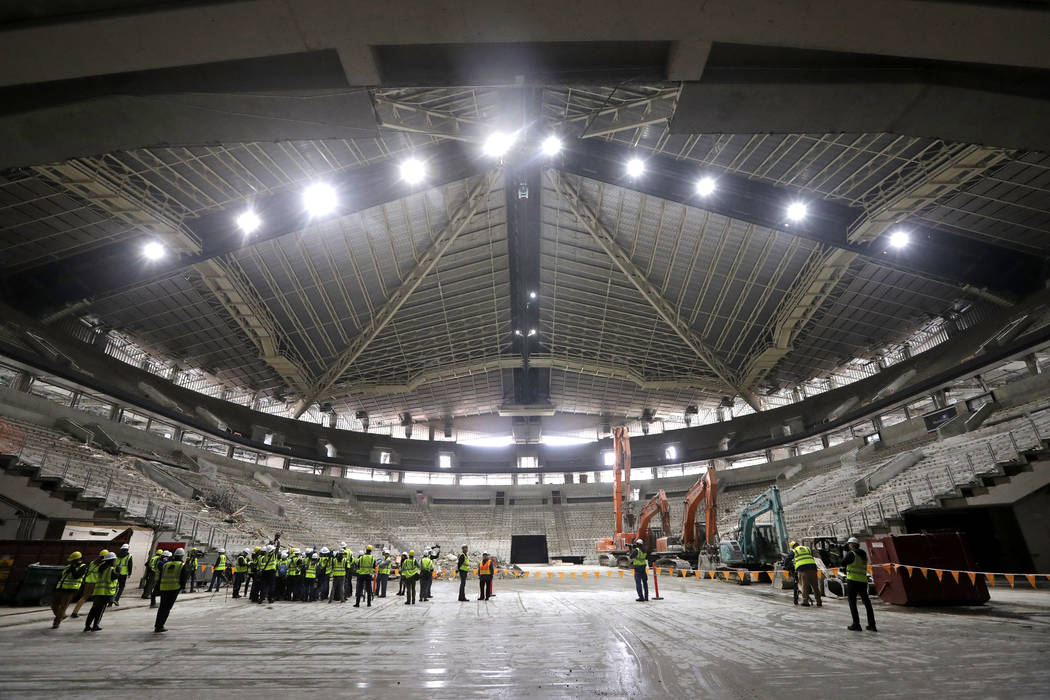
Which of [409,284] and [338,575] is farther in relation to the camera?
[409,284]

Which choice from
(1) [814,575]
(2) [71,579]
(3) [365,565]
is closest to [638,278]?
(1) [814,575]

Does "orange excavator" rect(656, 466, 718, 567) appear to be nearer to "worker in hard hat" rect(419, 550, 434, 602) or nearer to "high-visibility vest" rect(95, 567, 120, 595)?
"worker in hard hat" rect(419, 550, 434, 602)

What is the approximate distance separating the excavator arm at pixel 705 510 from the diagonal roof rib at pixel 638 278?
15.1m

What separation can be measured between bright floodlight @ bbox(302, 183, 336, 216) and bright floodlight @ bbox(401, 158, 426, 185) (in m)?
3.99

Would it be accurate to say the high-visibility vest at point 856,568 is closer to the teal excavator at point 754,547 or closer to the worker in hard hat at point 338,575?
the teal excavator at point 754,547

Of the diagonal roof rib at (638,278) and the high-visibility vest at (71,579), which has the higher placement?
the diagonal roof rib at (638,278)

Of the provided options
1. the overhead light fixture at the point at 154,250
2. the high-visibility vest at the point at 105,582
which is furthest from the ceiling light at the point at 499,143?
the high-visibility vest at the point at 105,582

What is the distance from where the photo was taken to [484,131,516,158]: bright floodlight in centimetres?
2242

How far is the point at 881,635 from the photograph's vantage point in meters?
7.70

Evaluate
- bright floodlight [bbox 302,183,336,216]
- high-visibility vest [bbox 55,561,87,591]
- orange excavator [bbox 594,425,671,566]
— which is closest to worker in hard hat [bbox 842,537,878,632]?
high-visibility vest [bbox 55,561,87,591]

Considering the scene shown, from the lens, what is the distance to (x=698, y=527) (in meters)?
24.6

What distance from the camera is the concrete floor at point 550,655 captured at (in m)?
4.81

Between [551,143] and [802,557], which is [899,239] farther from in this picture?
[802,557]

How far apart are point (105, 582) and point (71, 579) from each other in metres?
1.22
